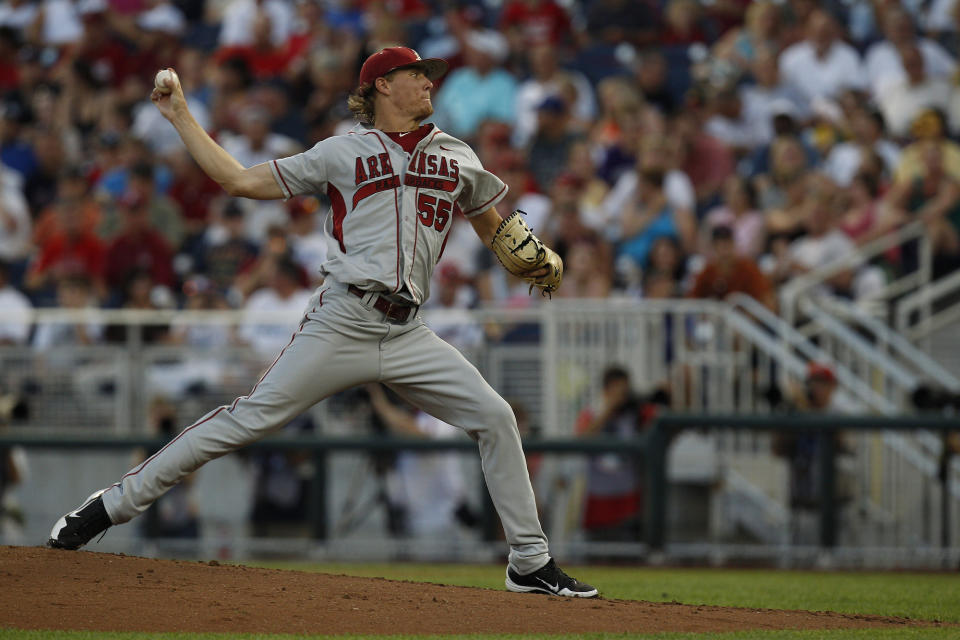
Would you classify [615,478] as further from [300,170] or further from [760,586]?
[300,170]

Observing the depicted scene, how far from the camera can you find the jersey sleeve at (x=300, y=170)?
5.62m

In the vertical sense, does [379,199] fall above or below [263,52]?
below

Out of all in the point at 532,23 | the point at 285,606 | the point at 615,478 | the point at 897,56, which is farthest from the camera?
the point at 532,23

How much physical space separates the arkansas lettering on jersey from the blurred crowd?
5.30 meters

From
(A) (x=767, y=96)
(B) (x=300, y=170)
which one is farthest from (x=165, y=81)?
(A) (x=767, y=96)

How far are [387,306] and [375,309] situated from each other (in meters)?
0.05

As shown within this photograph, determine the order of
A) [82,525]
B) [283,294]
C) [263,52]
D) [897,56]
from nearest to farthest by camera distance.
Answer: [82,525]
[283,294]
[897,56]
[263,52]

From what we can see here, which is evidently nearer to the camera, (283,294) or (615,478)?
(615,478)

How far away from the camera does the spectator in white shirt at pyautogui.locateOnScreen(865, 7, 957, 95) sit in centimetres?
1299

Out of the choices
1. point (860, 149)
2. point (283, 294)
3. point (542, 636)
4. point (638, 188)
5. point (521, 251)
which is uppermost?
point (860, 149)

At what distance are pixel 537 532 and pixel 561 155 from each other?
790 cm

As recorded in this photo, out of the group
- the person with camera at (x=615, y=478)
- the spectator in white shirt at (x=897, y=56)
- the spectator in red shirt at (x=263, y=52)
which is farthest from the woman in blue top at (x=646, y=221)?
the spectator in red shirt at (x=263, y=52)

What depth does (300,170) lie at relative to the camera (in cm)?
562

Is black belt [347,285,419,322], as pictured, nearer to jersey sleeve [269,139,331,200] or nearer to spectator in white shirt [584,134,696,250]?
jersey sleeve [269,139,331,200]
